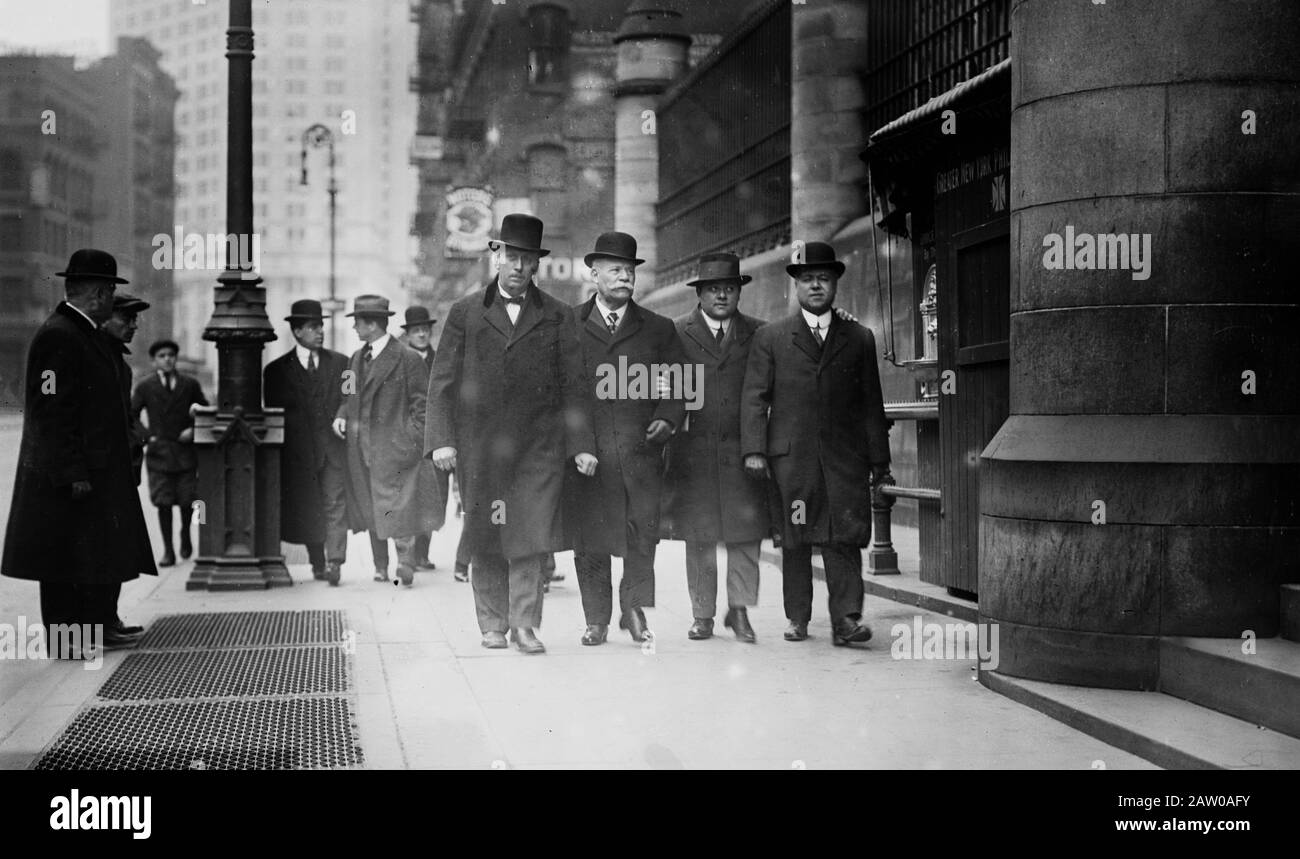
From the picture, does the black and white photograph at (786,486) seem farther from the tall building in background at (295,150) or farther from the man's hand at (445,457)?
the tall building in background at (295,150)

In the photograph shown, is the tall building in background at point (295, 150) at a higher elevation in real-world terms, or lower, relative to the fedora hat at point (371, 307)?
higher

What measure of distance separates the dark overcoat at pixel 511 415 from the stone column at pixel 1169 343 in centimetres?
266

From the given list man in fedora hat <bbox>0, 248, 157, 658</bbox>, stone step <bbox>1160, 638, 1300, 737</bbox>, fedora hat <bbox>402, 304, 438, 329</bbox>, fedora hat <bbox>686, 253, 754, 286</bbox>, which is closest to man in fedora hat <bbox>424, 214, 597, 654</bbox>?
fedora hat <bbox>686, 253, 754, 286</bbox>

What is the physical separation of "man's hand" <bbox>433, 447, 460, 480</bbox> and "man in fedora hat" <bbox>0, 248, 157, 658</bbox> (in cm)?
164

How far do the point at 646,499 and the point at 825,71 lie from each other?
7.63 metres

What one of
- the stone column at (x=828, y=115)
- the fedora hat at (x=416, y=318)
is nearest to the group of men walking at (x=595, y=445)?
the fedora hat at (x=416, y=318)

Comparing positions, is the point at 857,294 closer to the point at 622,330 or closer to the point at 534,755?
the point at 622,330

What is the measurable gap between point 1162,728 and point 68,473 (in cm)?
541

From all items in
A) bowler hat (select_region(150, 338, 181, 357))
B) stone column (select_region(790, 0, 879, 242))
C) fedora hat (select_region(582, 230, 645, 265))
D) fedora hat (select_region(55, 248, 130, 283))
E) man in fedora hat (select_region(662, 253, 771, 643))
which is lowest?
man in fedora hat (select_region(662, 253, 771, 643))

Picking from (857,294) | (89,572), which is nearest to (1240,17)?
(89,572)

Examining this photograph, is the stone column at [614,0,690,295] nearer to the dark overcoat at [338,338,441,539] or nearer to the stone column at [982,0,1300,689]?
the dark overcoat at [338,338,441,539]

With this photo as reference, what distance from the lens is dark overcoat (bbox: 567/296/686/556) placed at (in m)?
8.17

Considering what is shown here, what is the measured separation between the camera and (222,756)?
5492 mm

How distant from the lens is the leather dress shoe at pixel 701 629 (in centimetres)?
831
